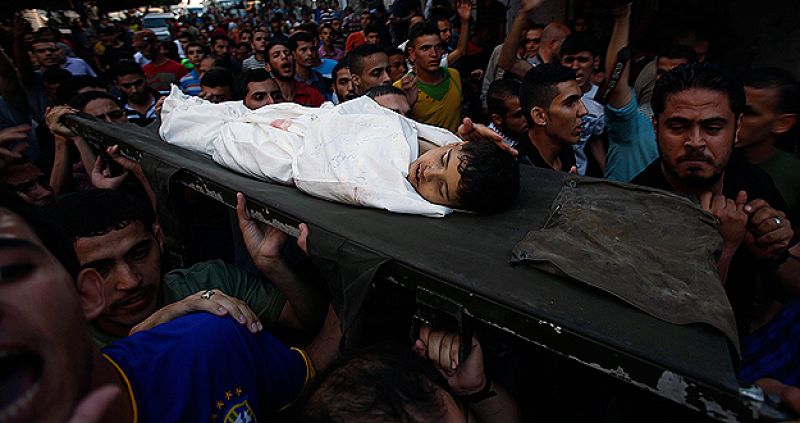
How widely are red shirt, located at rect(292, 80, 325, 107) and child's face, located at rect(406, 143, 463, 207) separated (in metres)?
3.02

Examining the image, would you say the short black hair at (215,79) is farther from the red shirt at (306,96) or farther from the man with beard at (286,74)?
the red shirt at (306,96)

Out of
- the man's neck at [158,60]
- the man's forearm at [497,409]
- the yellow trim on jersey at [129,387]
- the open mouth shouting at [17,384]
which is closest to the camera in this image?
the open mouth shouting at [17,384]

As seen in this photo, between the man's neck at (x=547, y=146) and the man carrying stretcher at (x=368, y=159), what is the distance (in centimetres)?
65

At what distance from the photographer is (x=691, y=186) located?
1805 mm

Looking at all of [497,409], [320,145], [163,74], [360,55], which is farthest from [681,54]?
[163,74]

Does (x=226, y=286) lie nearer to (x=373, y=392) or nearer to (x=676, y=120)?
(x=373, y=392)

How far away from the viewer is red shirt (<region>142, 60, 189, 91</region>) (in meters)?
6.39

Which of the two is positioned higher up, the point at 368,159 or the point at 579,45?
the point at 579,45

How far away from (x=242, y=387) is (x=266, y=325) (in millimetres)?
692

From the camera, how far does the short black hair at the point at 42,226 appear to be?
83 cm

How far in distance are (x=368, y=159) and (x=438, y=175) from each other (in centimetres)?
33

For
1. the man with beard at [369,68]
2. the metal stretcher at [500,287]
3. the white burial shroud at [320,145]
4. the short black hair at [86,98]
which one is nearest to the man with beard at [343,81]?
the man with beard at [369,68]

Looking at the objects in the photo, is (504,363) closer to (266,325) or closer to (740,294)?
(740,294)

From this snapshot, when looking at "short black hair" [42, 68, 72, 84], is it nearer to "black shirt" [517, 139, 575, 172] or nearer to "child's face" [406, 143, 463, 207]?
"child's face" [406, 143, 463, 207]
